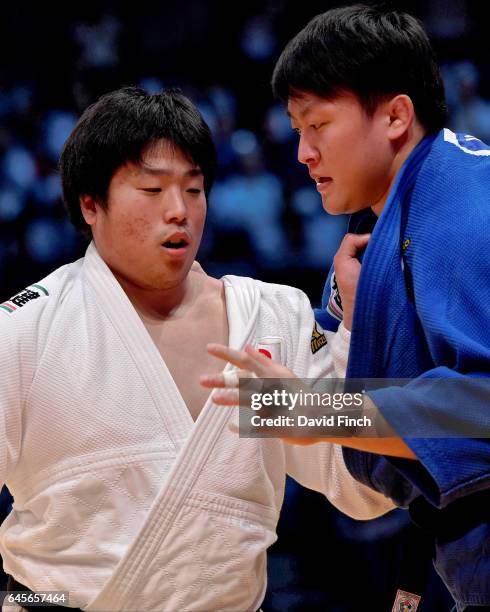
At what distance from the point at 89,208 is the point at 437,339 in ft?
3.17

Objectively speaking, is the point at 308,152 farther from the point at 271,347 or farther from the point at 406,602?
the point at 406,602

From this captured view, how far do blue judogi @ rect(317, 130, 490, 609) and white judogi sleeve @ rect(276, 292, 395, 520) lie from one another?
0.84 ft

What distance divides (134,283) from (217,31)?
1.64m

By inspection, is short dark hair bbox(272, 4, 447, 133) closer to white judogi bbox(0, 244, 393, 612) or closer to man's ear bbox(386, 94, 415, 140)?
man's ear bbox(386, 94, 415, 140)

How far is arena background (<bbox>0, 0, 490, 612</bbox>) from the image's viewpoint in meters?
3.37

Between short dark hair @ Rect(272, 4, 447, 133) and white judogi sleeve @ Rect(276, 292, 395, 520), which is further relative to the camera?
white judogi sleeve @ Rect(276, 292, 395, 520)

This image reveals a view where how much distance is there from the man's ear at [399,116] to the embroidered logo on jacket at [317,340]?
0.55 m

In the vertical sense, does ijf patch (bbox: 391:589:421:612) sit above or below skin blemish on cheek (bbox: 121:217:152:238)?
below

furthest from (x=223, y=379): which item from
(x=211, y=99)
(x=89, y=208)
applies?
(x=211, y=99)

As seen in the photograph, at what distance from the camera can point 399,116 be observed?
75.0 inches

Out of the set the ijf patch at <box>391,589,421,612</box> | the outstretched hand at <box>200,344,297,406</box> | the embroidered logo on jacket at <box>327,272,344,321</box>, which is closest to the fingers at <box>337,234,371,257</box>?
the embroidered logo on jacket at <box>327,272,344,321</box>

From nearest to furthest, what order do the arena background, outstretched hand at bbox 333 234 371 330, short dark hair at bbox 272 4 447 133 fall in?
1. short dark hair at bbox 272 4 447 133
2. outstretched hand at bbox 333 234 371 330
3. the arena background

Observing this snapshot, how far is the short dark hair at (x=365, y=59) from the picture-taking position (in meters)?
1.87

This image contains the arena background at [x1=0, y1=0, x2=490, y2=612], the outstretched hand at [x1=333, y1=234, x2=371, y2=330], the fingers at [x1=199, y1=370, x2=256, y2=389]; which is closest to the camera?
the fingers at [x1=199, y1=370, x2=256, y2=389]
